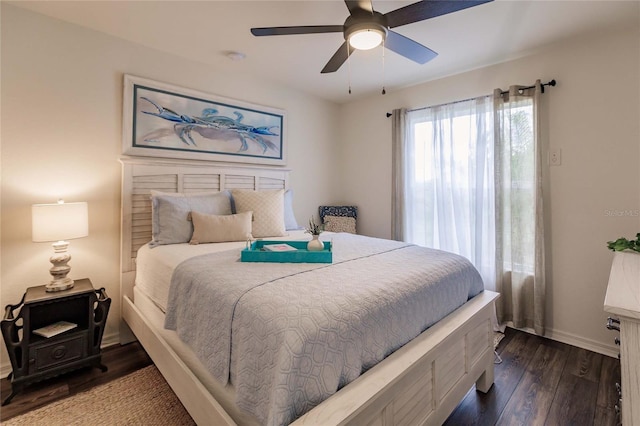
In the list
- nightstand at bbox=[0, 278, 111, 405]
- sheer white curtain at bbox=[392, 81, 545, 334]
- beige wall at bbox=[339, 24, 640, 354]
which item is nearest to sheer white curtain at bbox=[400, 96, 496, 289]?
sheer white curtain at bbox=[392, 81, 545, 334]

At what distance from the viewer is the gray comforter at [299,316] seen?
99cm

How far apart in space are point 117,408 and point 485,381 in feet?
7.24

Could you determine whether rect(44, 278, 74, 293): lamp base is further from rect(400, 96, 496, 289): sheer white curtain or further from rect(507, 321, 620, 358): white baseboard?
rect(507, 321, 620, 358): white baseboard

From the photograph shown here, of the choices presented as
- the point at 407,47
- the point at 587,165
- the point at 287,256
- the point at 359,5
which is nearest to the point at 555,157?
the point at 587,165

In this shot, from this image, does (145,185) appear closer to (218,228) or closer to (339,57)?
(218,228)

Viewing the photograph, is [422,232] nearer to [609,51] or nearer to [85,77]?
[609,51]

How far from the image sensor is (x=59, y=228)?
1893mm

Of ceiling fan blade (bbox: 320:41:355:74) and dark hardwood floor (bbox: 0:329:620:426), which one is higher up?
ceiling fan blade (bbox: 320:41:355:74)

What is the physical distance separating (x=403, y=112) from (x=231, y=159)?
6.59 ft

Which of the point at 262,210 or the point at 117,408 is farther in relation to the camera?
the point at 262,210

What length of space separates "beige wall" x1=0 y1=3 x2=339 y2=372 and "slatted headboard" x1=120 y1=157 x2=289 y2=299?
0.10 m

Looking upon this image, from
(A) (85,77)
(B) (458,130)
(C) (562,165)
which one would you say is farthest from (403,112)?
(A) (85,77)

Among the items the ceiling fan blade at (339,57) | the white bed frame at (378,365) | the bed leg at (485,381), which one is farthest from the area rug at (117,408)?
the ceiling fan blade at (339,57)

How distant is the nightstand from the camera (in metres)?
1.81
